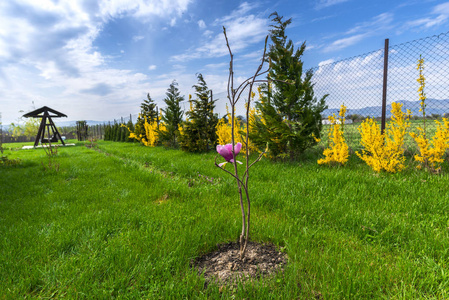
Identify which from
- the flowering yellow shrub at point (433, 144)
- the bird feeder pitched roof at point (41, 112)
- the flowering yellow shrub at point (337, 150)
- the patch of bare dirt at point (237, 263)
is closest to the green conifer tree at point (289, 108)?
the flowering yellow shrub at point (337, 150)

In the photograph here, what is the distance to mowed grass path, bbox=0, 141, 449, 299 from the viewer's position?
1581mm

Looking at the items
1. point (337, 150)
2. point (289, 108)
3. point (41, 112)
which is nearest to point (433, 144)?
point (337, 150)

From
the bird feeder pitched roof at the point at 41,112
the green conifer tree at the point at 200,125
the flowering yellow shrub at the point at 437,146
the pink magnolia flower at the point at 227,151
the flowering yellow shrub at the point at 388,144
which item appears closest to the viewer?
the pink magnolia flower at the point at 227,151

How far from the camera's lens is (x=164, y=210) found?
9.62ft

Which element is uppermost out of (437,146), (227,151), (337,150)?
(227,151)

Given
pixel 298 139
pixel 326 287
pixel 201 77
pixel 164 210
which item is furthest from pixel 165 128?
pixel 326 287

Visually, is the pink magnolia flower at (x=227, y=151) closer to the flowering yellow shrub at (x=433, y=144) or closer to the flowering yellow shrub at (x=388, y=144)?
the flowering yellow shrub at (x=388, y=144)

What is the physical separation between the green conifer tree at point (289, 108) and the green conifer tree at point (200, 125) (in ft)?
11.9

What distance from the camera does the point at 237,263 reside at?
1.77 meters

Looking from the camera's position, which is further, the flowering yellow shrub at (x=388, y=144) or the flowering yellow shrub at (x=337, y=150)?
the flowering yellow shrub at (x=337, y=150)

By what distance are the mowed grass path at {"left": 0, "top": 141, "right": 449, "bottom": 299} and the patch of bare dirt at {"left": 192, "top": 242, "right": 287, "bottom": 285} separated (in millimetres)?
84

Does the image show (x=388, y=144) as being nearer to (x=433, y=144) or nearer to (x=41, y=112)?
(x=433, y=144)

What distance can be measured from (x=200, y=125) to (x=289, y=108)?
4.50 m

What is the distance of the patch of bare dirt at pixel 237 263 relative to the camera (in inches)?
65.2
